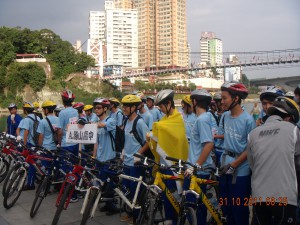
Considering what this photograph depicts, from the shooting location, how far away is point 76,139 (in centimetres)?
439

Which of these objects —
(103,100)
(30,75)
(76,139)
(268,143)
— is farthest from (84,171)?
(30,75)

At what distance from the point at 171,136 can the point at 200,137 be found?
34 cm

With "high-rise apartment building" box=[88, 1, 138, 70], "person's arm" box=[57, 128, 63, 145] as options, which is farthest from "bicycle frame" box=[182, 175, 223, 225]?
"high-rise apartment building" box=[88, 1, 138, 70]

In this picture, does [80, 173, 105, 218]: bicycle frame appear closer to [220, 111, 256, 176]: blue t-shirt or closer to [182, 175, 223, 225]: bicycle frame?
[182, 175, 223, 225]: bicycle frame

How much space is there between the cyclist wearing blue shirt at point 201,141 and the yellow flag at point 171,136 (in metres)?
0.16

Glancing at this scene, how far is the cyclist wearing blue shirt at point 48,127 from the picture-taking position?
18.0 feet

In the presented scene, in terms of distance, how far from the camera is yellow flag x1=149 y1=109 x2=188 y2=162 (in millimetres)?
3408

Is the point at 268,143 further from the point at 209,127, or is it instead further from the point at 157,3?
the point at 157,3

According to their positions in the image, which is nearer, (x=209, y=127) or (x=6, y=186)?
(x=209, y=127)

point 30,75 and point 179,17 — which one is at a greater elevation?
point 179,17

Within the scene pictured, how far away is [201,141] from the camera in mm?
3162

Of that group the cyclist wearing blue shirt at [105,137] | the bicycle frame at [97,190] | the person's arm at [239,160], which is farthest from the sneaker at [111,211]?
the person's arm at [239,160]

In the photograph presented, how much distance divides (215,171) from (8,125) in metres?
5.71

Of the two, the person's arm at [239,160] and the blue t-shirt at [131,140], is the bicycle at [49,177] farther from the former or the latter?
the person's arm at [239,160]
